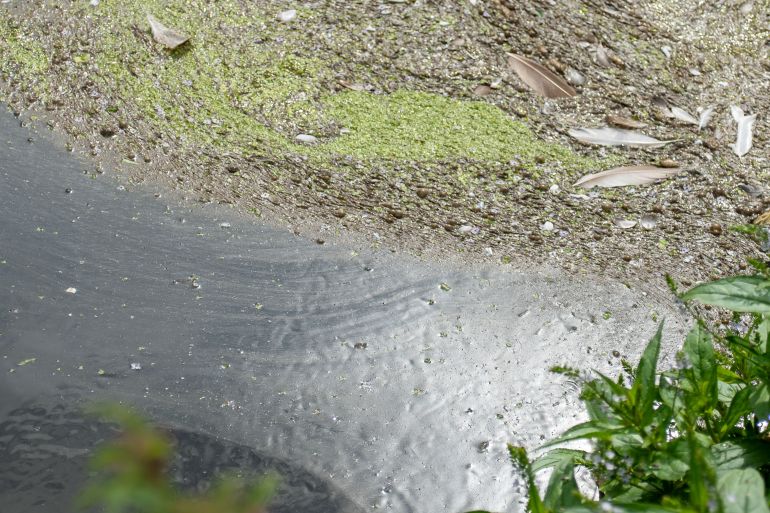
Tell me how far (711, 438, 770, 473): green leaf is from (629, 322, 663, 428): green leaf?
3.3 inches

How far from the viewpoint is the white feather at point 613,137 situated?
212 centimetres

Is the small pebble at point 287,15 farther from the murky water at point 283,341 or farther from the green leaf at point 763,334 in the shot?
the green leaf at point 763,334

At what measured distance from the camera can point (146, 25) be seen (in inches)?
88.3

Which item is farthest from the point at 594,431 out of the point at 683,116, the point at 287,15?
the point at 287,15

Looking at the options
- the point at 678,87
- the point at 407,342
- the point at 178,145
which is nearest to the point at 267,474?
the point at 407,342

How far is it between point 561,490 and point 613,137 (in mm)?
1391

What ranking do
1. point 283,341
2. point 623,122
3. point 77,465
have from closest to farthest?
point 77,465, point 283,341, point 623,122

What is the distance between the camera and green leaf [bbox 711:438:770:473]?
0.87m

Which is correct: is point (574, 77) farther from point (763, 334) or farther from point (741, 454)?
point (741, 454)

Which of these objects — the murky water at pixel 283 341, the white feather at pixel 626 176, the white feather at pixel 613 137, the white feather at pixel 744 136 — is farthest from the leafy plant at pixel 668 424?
the white feather at pixel 744 136

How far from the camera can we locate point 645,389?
2.94 feet

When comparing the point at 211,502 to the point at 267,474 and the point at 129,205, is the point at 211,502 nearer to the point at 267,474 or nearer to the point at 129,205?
the point at 267,474

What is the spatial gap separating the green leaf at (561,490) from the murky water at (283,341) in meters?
0.40

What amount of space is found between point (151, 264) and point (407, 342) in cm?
57
